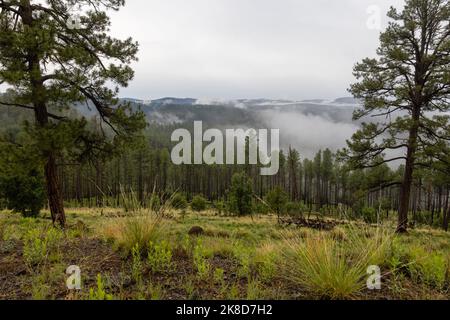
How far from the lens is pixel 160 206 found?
4.75m

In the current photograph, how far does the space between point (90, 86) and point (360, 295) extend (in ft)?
28.1

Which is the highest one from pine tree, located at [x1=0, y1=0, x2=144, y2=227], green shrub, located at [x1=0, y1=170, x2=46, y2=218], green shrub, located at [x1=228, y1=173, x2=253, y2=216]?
pine tree, located at [x1=0, y1=0, x2=144, y2=227]

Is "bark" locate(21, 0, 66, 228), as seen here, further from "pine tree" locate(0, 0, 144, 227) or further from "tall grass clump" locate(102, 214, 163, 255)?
"tall grass clump" locate(102, 214, 163, 255)

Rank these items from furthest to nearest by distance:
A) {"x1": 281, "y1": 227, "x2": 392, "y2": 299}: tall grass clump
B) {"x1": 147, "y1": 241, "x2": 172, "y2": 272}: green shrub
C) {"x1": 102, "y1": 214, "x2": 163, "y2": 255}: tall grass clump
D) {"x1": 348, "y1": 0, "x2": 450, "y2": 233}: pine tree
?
1. {"x1": 348, "y1": 0, "x2": 450, "y2": 233}: pine tree
2. {"x1": 102, "y1": 214, "x2": 163, "y2": 255}: tall grass clump
3. {"x1": 147, "y1": 241, "x2": 172, "y2": 272}: green shrub
4. {"x1": 281, "y1": 227, "x2": 392, "y2": 299}: tall grass clump

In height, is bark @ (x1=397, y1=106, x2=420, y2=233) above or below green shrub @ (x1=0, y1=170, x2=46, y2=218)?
above

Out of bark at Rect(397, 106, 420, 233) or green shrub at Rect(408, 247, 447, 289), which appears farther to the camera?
bark at Rect(397, 106, 420, 233)

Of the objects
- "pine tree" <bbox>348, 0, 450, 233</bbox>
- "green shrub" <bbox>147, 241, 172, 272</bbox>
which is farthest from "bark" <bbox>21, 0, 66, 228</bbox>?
"pine tree" <bbox>348, 0, 450, 233</bbox>

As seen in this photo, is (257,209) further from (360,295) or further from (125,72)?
(360,295)

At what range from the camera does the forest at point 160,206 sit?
3.05 meters

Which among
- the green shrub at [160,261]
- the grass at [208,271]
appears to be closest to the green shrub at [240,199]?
the grass at [208,271]

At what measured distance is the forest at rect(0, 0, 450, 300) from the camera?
305 cm

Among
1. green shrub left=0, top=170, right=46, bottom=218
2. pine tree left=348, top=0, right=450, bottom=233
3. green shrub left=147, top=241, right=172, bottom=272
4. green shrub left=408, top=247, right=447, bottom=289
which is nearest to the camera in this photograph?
green shrub left=408, top=247, right=447, bottom=289

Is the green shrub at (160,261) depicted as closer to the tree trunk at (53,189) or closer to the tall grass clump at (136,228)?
the tall grass clump at (136,228)
